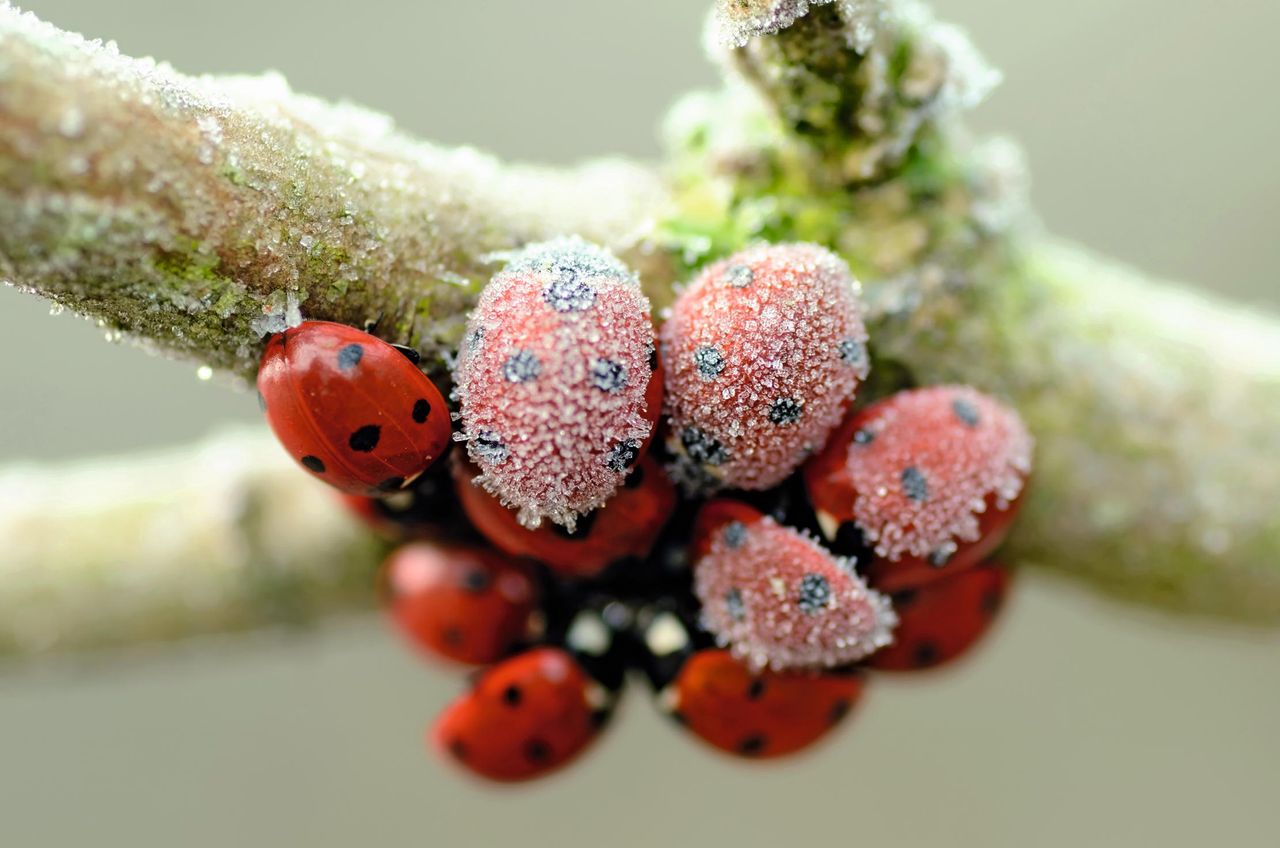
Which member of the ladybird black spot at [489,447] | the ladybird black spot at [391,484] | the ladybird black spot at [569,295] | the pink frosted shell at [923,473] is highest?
the ladybird black spot at [391,484]

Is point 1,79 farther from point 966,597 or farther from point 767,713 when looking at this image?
point 966,597

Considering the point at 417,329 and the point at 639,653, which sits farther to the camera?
the point at 639,653

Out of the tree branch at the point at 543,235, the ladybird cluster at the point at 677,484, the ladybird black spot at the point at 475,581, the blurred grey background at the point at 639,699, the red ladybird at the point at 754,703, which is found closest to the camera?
the tree branch at the point at 543,235

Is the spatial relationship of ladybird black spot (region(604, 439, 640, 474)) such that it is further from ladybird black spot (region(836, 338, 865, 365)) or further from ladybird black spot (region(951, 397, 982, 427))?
ladybird black spot (region(951, 397, 982, 427))

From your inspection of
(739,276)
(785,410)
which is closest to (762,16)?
(739,276)

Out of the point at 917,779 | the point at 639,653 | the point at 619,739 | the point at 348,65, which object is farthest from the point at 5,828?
the point at 639,653

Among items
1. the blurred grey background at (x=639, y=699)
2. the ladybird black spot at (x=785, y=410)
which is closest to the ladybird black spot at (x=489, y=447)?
the ladybird black spot at (x=785, y=410)

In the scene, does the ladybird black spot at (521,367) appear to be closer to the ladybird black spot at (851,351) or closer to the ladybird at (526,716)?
the ladybird black spot at (851,351)
